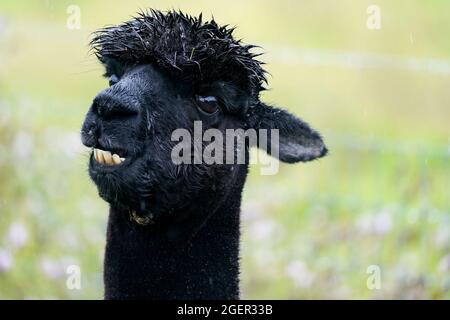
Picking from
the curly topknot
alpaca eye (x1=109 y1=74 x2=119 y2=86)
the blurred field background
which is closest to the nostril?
the curly topknot

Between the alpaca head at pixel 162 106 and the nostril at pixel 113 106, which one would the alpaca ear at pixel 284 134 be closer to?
the alpaca head at pixel 162 106

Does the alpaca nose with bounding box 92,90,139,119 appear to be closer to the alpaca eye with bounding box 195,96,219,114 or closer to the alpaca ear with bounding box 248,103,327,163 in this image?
the alpaca eye with bounding box 195,96,219,114

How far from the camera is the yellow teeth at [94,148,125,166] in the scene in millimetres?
4887

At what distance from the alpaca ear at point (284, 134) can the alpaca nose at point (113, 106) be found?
894mm

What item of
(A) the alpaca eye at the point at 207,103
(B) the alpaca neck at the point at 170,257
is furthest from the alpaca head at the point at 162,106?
(B) the alpaca neck at the point at 170,257

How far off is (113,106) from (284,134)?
121 cm

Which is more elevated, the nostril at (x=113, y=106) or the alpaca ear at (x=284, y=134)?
the nostril at (x=113, y=106)

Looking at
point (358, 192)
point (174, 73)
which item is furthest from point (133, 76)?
point (358, 192)

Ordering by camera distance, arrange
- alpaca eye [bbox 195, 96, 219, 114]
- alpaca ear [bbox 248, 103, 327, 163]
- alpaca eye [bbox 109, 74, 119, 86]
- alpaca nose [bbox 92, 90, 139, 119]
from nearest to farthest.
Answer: alpaca nose [bbox 92, 90, 139, 119]
alpaca eye [bbox 195, 96, 219, 114]
alpaca eye [bbox 109, 74, 119, 86]
alpaca ear [bbox 248, 103, 327, 163]

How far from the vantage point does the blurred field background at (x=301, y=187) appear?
28.6ft

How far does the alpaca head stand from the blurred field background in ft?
9.33

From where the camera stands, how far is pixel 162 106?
16.6ft

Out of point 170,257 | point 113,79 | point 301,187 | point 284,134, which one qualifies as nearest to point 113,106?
point 113,79

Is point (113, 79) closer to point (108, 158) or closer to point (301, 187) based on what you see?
point (108, 158)
